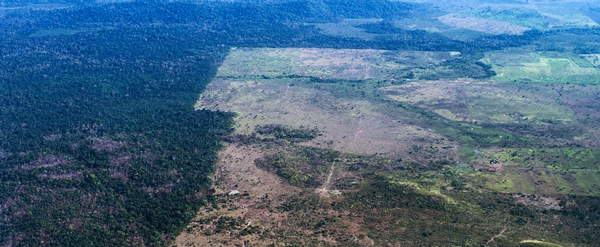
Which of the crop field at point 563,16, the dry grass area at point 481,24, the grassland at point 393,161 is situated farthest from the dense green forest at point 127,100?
the crop field at point 563,16

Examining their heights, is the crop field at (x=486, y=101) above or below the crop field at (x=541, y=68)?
above

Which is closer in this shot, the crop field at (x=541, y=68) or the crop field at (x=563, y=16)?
the crop field at (x=541, y=68)

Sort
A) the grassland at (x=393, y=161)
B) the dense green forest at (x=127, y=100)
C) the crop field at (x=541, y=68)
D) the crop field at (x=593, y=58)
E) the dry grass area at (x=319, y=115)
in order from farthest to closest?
1. the crop field at (x=593, y=58)
2. the crop field at (x=541, y=68)
3. the dry grass area at (x=319, y=115)
4. the dense green forest at (x=127, y=100)
5. the grassland at (x=393, y=161)

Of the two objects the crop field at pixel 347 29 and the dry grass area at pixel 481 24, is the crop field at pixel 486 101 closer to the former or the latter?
the crop field at pixel 347 29

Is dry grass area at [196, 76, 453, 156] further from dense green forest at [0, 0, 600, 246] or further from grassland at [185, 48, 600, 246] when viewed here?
dense green forest at [0, 0, 600, 246]

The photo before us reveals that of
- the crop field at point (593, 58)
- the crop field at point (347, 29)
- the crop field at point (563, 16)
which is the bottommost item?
the crop field at point (563, 16)

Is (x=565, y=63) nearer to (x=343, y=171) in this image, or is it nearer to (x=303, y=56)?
(x=303, y=56)

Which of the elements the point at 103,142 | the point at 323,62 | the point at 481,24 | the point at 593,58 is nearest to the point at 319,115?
the point at 323,62
